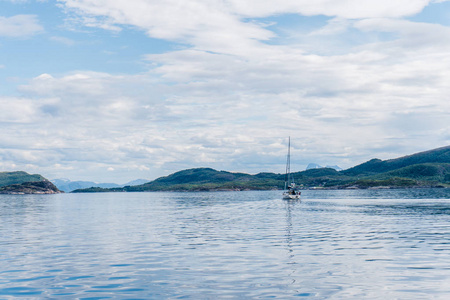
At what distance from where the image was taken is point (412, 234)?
189ft

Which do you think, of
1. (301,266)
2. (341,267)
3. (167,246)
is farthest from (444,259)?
(167,246)

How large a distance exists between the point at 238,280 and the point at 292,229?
38509 millimetres

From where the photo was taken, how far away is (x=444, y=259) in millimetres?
38031

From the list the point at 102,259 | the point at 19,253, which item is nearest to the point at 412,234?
the point at 102,259

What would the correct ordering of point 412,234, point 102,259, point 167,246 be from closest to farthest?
point 102,259 → point 167,246 → point 412,234

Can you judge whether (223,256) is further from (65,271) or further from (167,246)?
(65,271)

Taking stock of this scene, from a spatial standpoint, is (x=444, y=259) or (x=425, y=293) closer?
(x=425, y=293)

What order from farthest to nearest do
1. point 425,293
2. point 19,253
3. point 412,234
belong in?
point 412,234
point 19,253
point 425,293

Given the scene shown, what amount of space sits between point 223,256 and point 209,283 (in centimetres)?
1176

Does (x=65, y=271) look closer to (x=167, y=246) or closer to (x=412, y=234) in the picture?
(x=167, y=246)

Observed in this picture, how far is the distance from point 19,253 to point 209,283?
2640 centimetres

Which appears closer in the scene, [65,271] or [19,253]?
[65,271]

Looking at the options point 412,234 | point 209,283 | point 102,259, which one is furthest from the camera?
point 412,234

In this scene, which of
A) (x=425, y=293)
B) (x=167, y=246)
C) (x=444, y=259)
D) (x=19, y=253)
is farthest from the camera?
(x=167, y=246)
